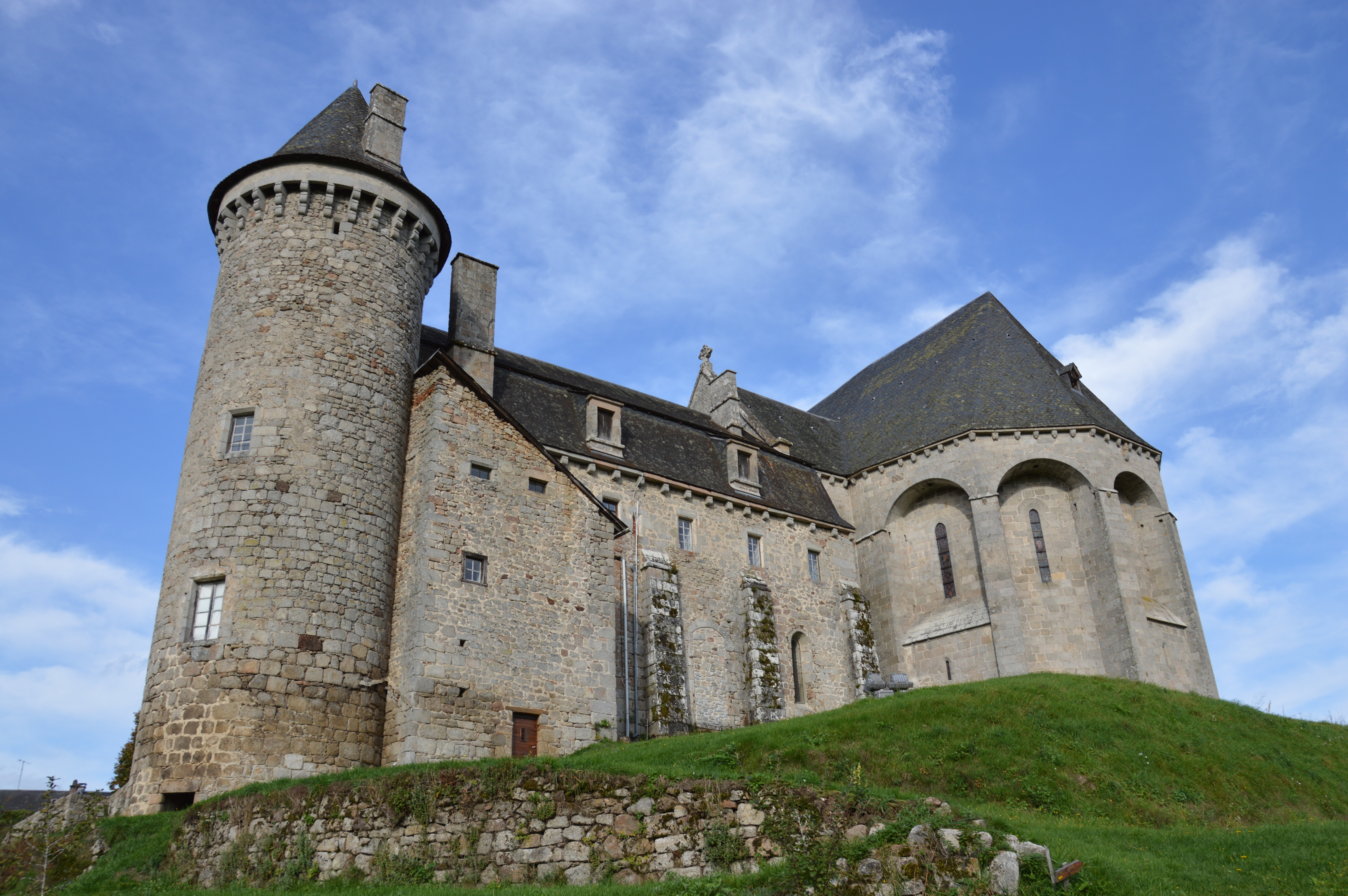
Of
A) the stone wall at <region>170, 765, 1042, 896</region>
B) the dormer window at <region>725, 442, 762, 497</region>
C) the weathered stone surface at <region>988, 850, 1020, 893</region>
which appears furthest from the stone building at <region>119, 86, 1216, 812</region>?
the weathered stone surface at <region>988, 850, 1020, 893</region>

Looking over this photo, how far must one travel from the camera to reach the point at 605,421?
26.9 m

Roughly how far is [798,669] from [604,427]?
30.8ft

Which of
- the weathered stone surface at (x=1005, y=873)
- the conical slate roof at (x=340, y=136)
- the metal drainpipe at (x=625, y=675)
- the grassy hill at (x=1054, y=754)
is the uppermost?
the conical slate roof at (x=340, y=136)

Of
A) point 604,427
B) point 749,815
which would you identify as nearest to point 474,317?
point 604,427

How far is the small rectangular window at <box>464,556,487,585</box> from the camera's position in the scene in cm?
1898

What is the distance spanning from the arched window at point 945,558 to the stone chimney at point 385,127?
67.0ft

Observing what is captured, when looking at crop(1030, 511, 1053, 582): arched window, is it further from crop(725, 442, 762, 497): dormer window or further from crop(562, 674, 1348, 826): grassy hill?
crop(725, 442, 762, 497): dormer window

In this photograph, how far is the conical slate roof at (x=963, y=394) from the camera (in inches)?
1206

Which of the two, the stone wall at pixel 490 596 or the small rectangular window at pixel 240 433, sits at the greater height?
the small rectangular window at pixel 240 433

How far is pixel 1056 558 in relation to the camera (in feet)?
96.1

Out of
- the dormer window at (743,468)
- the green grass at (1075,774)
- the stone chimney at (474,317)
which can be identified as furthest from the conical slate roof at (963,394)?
the stone chimney at (474,317)

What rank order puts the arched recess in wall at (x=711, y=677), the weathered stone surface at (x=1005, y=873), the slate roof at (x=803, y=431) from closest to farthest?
the weathered stone surface at (x=1005, y=873) → the arched recess in wall at (x=711, y=677) → the slate roof at (x=803, y=431)

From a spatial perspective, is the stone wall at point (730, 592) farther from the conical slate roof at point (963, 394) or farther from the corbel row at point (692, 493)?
the conical slate roof at point (963, 394)

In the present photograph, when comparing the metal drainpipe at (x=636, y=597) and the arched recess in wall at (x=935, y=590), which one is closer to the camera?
the metal drainpipe at (x=636, y=597)
